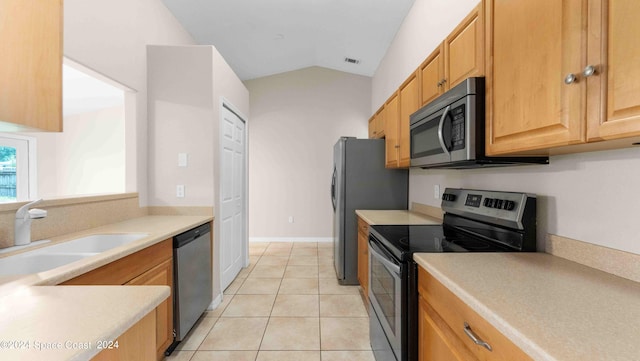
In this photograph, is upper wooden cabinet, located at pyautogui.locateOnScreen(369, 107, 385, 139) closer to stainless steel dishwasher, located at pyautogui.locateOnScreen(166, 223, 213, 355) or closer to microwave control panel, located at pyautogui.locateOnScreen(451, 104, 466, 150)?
microwave control panel, located at pyautogui.locateOnScreen(451, 104, 466, 150)

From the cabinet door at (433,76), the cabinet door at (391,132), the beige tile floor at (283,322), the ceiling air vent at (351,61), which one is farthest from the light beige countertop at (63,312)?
the ceiling air vent at (351,61)

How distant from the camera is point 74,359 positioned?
0.53 meters

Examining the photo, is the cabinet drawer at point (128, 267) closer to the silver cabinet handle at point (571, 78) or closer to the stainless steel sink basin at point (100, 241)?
the stainless steel sink basin at point (100, 241)

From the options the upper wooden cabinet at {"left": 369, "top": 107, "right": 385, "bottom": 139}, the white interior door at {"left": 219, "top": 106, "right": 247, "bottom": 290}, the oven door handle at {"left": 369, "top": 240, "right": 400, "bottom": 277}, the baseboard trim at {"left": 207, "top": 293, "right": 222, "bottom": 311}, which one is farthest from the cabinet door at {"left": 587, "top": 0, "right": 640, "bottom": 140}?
the baseboard trim at {"left": 207, "top": 293, "right": 222, "bottom": 311}

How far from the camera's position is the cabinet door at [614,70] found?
679 mm

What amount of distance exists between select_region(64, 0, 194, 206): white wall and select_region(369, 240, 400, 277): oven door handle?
A: 2.09 m

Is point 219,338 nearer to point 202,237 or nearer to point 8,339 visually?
point 202,237

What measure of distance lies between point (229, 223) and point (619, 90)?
3.06m

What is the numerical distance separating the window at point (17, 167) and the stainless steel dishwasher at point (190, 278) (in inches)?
117

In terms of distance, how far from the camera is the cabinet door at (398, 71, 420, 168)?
216 centimetres

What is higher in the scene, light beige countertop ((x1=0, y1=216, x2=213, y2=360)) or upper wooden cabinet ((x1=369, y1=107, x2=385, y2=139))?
upper wooden cabinet ((x1=369, y1=107, x2=385, y2=139))

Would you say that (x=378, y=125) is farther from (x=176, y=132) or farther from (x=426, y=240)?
(x=176, y=132)

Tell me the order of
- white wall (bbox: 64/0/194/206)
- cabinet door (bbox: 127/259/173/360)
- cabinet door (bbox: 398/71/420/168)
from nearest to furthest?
1. cabinet door (bbox: 127/259/173/360)
2. white wall (bbox: 64/0/194/206)
3. cabinet door (bbox: 398/71/420/168)

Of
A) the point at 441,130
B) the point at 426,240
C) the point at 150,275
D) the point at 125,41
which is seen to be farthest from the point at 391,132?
the point at 125,41
